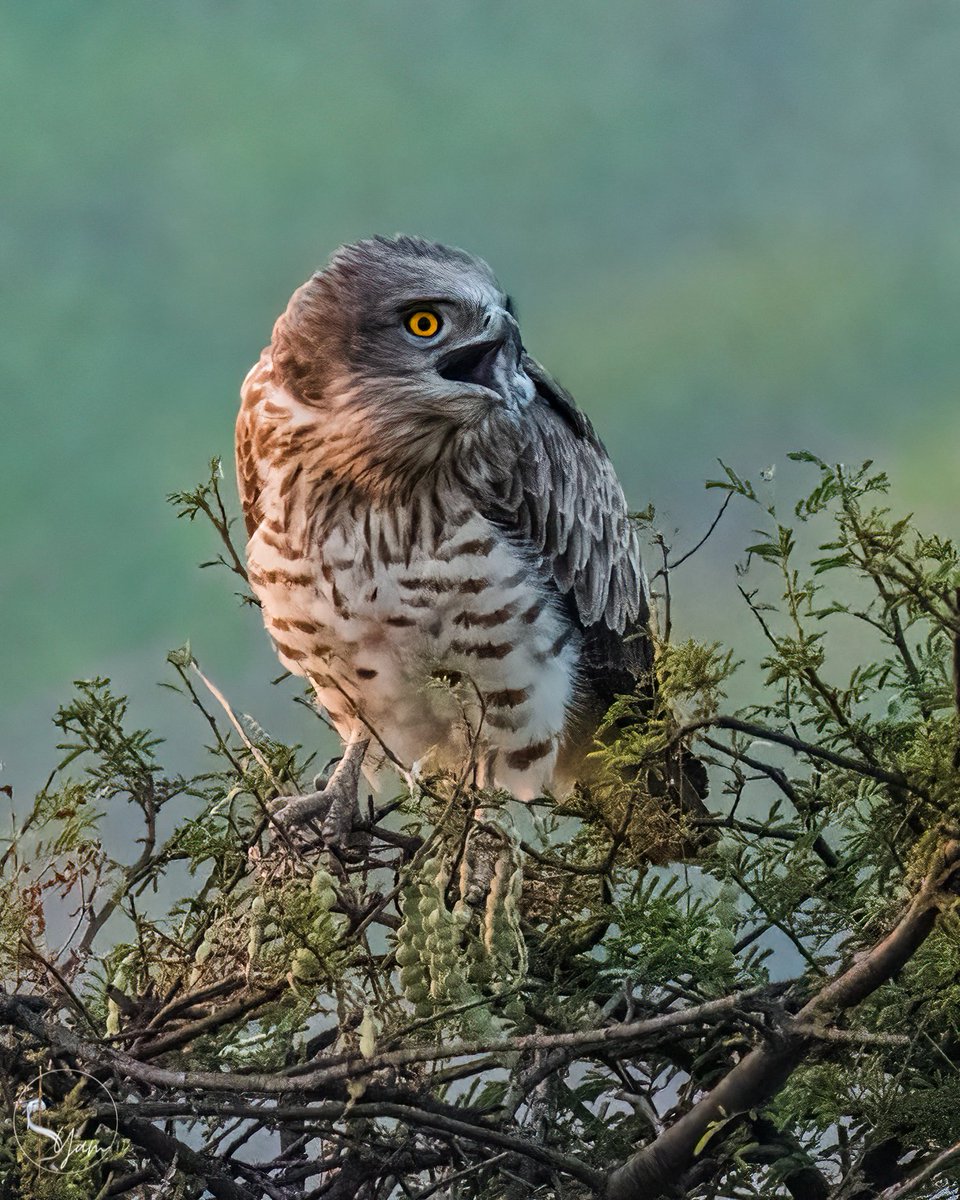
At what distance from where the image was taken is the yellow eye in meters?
2.16

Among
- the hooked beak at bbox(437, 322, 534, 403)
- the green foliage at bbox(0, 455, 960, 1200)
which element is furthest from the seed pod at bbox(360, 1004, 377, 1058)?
the hooked beak at bbox(437, 322, 534, 403)

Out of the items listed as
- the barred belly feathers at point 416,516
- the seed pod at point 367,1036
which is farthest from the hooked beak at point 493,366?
the seed pod at point 367,1036

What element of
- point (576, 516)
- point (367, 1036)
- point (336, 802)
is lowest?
point (367, 1036)

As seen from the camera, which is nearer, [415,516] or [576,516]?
[415,516]

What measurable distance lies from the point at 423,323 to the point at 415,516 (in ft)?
0.98

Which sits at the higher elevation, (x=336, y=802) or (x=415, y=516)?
(x=415, y=516)

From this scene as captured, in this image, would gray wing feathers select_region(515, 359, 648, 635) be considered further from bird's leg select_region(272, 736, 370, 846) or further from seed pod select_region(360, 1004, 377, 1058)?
seed pod select_region(360, 1004, 377, 1058)

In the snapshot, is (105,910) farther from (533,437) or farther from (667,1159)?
(533,437)

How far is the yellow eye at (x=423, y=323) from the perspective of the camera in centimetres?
216
